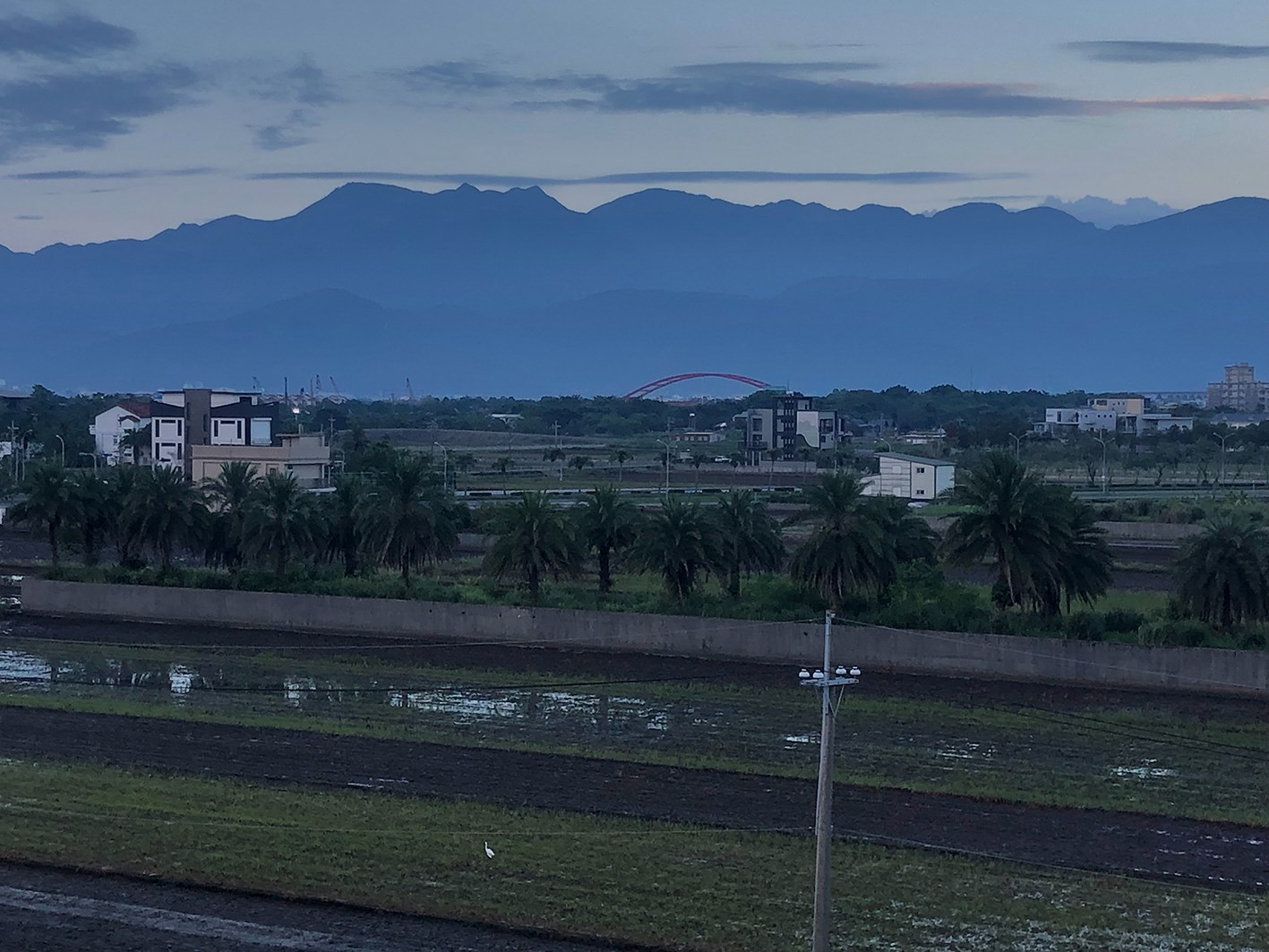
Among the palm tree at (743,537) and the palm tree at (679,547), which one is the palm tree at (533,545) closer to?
the palm tree at (679,547)

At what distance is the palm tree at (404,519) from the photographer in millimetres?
40594

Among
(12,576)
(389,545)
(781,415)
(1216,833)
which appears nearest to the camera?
(1216,833)

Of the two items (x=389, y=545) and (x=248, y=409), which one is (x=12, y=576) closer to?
(x=389, y=545)

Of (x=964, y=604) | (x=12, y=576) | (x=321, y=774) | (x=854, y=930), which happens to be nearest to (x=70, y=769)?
(x=321, y=774)

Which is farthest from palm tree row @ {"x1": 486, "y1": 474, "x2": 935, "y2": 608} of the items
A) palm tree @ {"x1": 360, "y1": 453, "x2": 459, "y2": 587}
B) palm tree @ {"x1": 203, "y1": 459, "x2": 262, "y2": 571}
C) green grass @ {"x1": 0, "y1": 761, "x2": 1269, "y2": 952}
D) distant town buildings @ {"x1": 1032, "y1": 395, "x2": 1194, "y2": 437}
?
distant town buildings @ {"x1": 1032, "y1": 395, "x2": 1194, "y2": 437}

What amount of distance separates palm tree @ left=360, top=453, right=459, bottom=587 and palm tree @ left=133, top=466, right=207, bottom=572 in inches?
191

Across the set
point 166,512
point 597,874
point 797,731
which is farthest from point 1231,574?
point 166,512

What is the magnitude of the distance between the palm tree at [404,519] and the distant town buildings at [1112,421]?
10033cm

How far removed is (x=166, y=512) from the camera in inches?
1668

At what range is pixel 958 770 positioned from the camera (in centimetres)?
2422

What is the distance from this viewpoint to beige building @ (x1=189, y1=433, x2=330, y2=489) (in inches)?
2420

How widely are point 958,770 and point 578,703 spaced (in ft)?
26.8

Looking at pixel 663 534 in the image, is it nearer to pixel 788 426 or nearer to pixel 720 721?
pixel 720 721

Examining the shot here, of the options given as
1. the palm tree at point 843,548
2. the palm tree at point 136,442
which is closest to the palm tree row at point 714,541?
the palm tree at point 843,548
